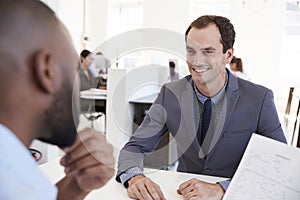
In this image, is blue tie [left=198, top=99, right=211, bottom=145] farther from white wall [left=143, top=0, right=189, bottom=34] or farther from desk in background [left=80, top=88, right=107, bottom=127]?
white wall [left=143, top=0, right=189, bottom=34]

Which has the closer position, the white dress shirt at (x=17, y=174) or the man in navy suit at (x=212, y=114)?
the white dress shirt at (x=17, y=174)

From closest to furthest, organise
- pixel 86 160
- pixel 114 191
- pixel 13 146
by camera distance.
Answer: pixel 13 146 < pixel 86 160 < pixel 114 191

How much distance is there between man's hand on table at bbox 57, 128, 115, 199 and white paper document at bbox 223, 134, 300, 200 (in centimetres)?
37

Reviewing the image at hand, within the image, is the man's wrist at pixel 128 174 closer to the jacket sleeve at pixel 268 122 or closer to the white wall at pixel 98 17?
the jacket sleeve at pixel 268 122

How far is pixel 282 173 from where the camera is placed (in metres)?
0.65

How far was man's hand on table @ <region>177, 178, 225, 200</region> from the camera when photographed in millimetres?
857

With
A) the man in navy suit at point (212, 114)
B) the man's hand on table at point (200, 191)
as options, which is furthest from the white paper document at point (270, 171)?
the man in navy suit at point (212, 114)

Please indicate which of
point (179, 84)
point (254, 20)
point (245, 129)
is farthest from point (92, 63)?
point (254, 20)

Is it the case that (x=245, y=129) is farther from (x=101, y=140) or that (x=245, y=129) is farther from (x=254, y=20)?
(x=254, y=20)

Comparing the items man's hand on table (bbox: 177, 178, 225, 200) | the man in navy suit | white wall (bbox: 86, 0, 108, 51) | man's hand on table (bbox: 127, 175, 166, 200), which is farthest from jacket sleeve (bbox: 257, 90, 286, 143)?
white wall (bbox: 86, 0, 108, 51)

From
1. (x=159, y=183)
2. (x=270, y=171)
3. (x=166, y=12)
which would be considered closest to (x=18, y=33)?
(x=270, y=171)

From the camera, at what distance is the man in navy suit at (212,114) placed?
1.04m

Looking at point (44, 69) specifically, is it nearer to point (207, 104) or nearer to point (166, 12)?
point (207, 104)

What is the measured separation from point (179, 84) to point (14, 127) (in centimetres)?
→ 86
